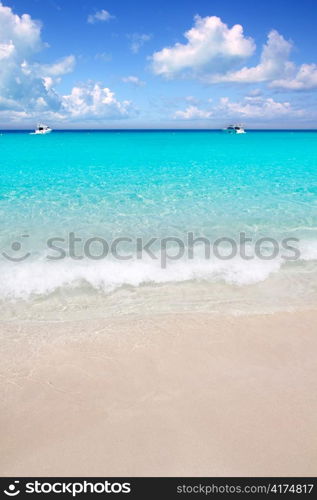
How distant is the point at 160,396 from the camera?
4520 millimetres

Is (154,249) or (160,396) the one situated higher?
(154,249)

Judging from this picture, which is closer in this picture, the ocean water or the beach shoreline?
the beach shoreline

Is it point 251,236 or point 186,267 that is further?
point 251,236

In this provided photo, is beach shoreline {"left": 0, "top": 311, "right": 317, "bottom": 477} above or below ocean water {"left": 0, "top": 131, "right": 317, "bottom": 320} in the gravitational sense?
below

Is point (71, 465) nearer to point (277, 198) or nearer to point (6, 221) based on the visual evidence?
point (6, 221)

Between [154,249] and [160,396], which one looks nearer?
[160,396]

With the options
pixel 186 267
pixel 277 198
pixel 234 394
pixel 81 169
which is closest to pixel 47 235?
pixel 186 267

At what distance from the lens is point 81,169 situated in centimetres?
2611

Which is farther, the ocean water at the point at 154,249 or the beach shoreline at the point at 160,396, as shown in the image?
the ocean water at the point at 154,249

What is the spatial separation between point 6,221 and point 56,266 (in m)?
5.01

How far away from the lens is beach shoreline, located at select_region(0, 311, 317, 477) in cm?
369

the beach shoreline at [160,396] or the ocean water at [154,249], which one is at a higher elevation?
the ocean water at [154,249]

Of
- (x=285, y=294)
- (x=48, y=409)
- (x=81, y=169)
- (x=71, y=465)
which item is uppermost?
(x=81, y=169)

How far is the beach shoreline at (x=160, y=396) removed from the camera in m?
3.69
